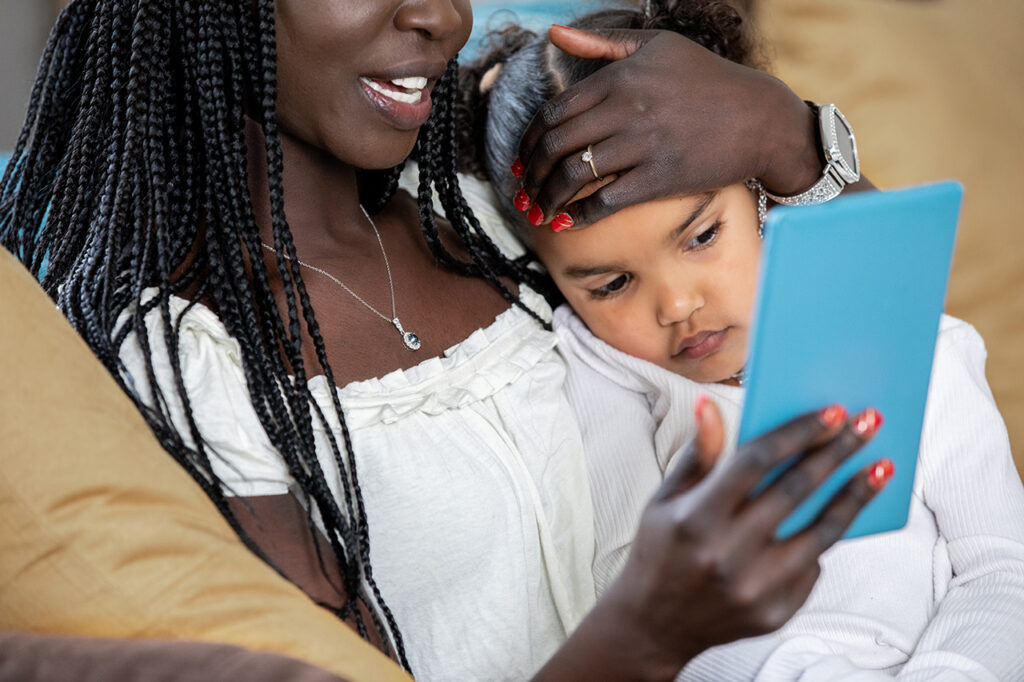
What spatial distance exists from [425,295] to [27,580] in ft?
1.94

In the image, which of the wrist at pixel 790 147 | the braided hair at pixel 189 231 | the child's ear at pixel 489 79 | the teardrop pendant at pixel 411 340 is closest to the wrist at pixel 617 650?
the braided hair at pixel 189 231

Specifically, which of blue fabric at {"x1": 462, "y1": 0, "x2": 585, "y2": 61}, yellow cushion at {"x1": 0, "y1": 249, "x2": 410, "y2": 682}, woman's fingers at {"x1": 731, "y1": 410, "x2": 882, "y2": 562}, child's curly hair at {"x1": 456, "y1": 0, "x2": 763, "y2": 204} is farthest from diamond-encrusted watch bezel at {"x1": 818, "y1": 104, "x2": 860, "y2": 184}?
yellow cushion at {"x1": 0, "y1": 249, "x2": 410, "y2": 682}

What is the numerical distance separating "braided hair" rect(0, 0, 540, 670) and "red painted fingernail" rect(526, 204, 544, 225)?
287 mm

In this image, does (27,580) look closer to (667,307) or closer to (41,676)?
(41,676)

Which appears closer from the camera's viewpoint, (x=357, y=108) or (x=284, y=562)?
(x=284, y=562)

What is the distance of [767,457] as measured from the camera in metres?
0.66

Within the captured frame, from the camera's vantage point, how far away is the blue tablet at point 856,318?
2.27 feet

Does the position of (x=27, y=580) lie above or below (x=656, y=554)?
above

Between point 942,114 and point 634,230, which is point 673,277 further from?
point 942,114

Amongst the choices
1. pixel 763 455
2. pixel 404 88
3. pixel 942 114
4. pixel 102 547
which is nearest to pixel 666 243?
pixel 404 88

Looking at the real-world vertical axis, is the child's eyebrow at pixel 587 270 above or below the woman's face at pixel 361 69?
below

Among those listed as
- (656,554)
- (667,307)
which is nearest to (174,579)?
(656,554)

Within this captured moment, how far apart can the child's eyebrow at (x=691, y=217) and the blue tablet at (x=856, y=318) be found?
16.8 inches

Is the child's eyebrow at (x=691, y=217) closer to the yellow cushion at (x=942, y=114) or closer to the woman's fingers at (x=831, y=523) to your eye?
the woman's fingers at (x=831, y=523)
